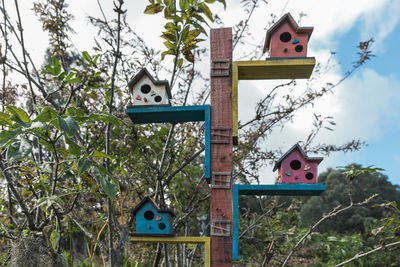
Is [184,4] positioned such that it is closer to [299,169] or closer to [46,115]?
[46,115]

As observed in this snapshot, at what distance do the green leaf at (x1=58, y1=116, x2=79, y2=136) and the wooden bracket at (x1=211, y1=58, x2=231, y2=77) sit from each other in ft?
3.07

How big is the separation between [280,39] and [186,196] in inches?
72.1

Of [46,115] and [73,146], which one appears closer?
[46,115]

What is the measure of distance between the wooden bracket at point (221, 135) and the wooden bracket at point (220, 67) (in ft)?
1.03

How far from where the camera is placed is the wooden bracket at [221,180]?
2043 mm

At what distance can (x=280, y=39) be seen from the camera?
236 centimetres

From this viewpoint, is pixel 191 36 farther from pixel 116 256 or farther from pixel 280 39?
pixel 116 256

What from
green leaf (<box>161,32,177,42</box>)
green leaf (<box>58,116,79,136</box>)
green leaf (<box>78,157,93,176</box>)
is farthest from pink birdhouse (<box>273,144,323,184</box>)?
green leaf (<box>58,116,79,136</box>)

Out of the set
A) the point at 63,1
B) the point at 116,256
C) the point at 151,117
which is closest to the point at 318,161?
the point at 151,117

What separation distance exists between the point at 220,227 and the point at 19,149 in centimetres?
107

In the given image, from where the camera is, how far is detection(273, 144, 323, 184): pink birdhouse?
2191 millimetres

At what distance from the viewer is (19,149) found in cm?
145

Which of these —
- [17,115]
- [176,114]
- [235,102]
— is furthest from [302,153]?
[17,115]

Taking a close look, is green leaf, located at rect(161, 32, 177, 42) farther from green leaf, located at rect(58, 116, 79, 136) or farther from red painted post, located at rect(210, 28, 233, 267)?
green leaf, located at rect(58, 116, 79, 136)
